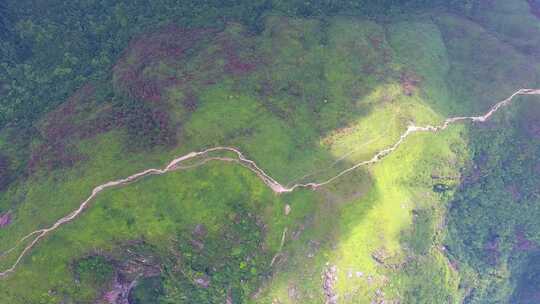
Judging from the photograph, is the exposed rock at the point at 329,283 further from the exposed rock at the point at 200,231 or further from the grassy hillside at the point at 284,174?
the exposed rock at the point at 200,231

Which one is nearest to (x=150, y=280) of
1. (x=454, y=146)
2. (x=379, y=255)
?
(x=379, y=255)

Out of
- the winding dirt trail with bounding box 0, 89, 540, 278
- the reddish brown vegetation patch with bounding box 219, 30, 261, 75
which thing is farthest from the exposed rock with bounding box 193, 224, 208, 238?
the reddish brown vegetation patch with bounding box 219, 30, 261, 75

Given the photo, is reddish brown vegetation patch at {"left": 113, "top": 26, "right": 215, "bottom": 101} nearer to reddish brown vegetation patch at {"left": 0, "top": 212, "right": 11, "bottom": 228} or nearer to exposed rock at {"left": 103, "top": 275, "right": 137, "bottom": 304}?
reddish brown vegetation patch at {"left": 0, "top": 212, "right": 11, "bottom": 228}

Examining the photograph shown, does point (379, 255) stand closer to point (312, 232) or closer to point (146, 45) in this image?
point (312, 232)

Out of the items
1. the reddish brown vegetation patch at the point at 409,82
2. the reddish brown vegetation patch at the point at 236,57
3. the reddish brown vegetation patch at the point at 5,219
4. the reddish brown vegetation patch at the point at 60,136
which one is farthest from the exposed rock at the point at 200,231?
the reddish brown vegetation patch at the point at 409,82

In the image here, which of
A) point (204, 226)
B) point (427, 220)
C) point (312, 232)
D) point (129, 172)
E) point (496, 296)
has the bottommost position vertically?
point (496, 296)

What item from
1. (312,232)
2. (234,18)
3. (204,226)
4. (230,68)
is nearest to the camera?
(204,226)

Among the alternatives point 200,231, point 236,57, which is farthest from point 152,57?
point 200,231
